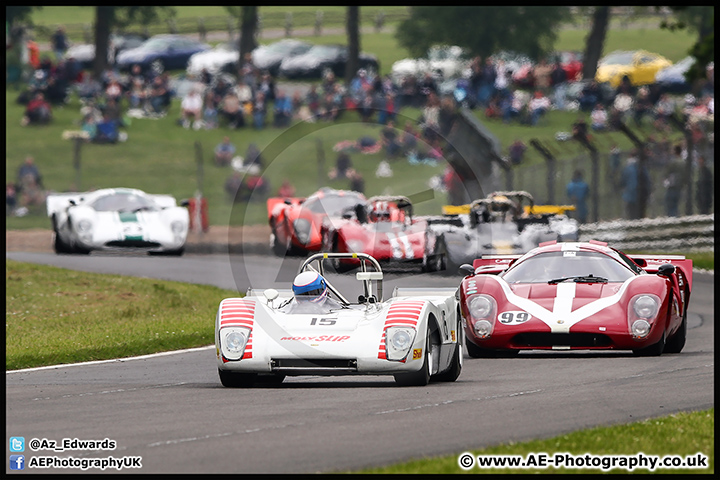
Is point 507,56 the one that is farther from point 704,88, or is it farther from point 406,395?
point 406,395

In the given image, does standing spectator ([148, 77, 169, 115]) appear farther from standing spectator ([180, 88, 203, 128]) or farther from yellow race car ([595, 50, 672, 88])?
yellow race car ([595, 50, 672, 88])

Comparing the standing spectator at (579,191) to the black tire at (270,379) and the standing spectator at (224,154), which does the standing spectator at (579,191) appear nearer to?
the standing spectator at (224,154)

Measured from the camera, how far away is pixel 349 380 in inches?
459

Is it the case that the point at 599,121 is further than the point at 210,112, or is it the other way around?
the point at 210,112

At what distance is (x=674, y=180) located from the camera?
26.6 metres

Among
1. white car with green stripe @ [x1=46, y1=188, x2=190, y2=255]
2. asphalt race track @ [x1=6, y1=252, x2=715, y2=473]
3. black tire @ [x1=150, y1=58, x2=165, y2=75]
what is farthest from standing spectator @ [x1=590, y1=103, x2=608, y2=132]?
asphalt race track @ [x1=6, y1=252, x2=715, y2=473]

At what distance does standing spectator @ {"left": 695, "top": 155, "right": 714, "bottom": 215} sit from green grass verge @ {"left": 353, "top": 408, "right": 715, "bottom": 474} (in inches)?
714

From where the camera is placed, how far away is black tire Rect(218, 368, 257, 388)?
11.1 meters

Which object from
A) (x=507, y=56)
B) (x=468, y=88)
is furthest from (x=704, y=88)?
(x=507, y=56)

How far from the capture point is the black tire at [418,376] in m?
10.9

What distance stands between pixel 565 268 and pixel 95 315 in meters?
6.78

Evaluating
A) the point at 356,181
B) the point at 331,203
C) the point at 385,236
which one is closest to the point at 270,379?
the point at 385,236

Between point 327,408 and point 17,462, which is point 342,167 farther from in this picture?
point 17,462

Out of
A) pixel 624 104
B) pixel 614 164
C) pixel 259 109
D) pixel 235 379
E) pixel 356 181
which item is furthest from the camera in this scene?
pixel 259 109
